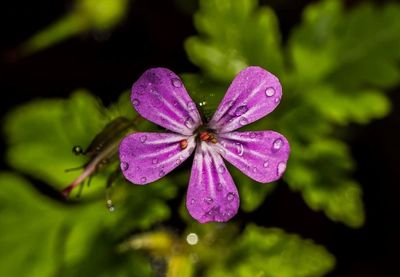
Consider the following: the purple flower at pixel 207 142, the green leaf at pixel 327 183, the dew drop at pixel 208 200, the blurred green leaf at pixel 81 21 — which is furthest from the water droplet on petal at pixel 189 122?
the blurred green leaf at pixel 81 21

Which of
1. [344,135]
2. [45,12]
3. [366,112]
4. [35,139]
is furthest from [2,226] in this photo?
[344,135]

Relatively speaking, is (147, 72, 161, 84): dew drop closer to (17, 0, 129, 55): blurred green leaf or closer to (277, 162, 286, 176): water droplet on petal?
(277, 162, 286, 176): water droplet on petal

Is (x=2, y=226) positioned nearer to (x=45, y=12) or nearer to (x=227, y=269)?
(x=227, y=269)

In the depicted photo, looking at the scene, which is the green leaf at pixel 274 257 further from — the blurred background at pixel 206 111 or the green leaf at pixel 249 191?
the green leaf at pixel 249 191

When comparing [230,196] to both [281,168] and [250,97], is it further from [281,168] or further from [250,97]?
[250,97]

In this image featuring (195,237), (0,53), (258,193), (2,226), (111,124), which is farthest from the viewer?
(0,53)

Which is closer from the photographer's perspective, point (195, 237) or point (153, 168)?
point (153, 168)

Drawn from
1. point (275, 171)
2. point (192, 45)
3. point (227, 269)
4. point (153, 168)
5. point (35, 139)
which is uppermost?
point (153, 168)
